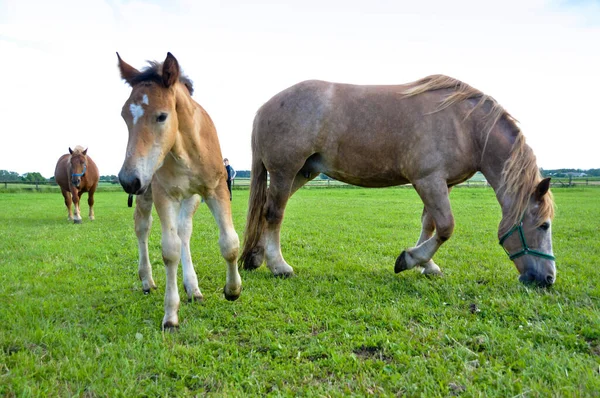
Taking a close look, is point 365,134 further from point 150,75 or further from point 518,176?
point 150,75

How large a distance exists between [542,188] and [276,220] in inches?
121

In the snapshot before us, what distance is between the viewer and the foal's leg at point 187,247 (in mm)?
4027

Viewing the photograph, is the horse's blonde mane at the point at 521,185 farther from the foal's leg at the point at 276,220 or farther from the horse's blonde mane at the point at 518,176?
the foal's leg at the point at 276,220

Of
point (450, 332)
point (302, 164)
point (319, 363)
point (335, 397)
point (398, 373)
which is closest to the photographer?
point (335, 397)

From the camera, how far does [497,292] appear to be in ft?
12.9

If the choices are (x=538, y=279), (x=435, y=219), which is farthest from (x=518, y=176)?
(x=538, y=279)

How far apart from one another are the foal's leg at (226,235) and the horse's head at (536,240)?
9.62ft

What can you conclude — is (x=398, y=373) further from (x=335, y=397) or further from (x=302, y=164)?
(x=302, y=164)

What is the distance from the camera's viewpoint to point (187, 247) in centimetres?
416

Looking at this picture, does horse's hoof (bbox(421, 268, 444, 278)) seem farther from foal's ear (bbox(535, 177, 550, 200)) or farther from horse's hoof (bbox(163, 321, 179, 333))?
horse's hoof (bbox(163, 321, 179, 333))

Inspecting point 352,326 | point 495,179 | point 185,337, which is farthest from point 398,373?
point 495,179

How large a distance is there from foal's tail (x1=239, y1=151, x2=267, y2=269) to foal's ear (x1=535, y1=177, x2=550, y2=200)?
321 cm

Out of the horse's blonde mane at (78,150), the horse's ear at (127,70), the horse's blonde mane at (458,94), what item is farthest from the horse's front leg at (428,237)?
the horse's blonde mane at (78,150)

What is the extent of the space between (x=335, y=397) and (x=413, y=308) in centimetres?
158
